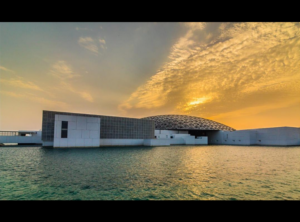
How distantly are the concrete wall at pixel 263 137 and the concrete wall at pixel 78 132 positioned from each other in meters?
35.5

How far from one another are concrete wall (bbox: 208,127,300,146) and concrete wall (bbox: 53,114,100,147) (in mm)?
35456

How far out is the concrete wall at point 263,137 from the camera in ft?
132

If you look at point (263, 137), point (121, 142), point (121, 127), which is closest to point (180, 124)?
point (263, 137)

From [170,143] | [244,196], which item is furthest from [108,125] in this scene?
[244,196]

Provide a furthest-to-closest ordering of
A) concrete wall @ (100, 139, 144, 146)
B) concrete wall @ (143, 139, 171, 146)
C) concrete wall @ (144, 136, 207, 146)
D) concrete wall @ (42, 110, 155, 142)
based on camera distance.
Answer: concrete wall @ (144, 136, 207, 146) < concrete wall @ (143, 139, 171, 146) < concrete wall @ (100, 139, 144, 146) < concrete wall @ (42, 110, 155, 142)

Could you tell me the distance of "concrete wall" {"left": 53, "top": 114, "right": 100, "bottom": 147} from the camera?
28.6 meters

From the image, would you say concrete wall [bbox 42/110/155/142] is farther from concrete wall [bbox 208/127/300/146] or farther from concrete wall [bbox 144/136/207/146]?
concrete wall [bbox 208/127/300/146]

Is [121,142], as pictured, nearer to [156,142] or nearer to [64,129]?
[156,142]

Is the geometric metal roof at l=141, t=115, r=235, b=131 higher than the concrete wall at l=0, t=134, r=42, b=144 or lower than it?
higher

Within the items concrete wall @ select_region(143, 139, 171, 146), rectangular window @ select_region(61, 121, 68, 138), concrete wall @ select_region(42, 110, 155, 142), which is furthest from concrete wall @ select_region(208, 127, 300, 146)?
rectangular window @ select_region(61, 121, 68, 138)

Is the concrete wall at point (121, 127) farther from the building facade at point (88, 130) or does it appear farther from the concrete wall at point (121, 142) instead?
the concrete wall at point (121, 142)

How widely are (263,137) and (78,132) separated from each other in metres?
40.8
